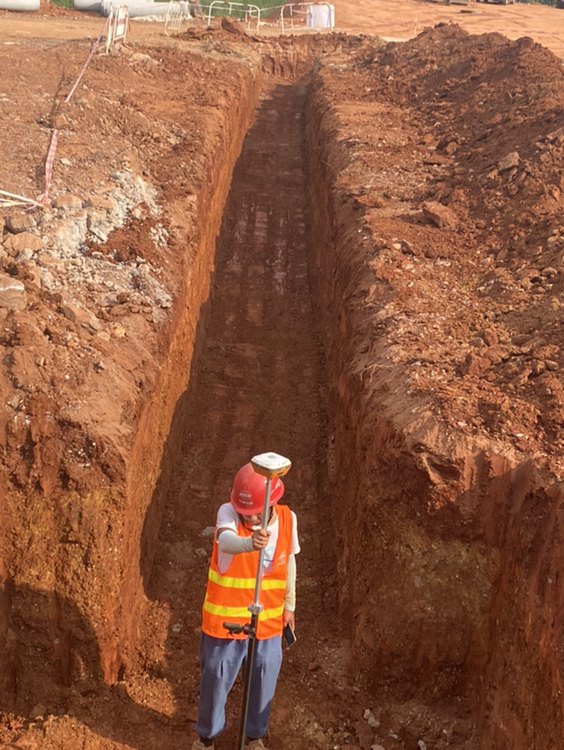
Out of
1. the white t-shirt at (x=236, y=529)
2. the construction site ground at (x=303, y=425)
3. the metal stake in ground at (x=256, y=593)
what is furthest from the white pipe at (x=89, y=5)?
the metal stake in ground at (x=256, y=593)

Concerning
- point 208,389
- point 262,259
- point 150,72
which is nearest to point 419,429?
point 208,389

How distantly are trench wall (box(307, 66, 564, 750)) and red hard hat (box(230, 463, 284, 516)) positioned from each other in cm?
152

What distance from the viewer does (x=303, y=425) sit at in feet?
31.4

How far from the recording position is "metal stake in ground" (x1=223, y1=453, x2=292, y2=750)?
448 centimetres

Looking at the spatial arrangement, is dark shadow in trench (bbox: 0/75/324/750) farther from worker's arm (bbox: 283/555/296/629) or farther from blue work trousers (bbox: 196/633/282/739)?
worker's arm (bbox: 283/555/296/629)

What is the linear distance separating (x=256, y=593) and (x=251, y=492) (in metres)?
0.61

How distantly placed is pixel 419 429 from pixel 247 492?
182 cm

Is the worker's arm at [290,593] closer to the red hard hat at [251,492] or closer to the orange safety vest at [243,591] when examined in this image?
the orange safety vest at [243,591]

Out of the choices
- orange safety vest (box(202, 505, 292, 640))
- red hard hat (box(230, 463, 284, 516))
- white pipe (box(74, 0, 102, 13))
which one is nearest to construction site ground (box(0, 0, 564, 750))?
orange safety vest (box(202, 505, 292, 640))

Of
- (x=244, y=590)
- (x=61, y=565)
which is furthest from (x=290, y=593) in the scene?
(x=61, y=565)

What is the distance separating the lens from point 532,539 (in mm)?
5629

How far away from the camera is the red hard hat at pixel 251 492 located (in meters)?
4.89

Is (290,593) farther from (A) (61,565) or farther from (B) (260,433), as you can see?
(B) (260,433)

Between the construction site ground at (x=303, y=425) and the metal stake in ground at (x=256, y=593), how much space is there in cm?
99
